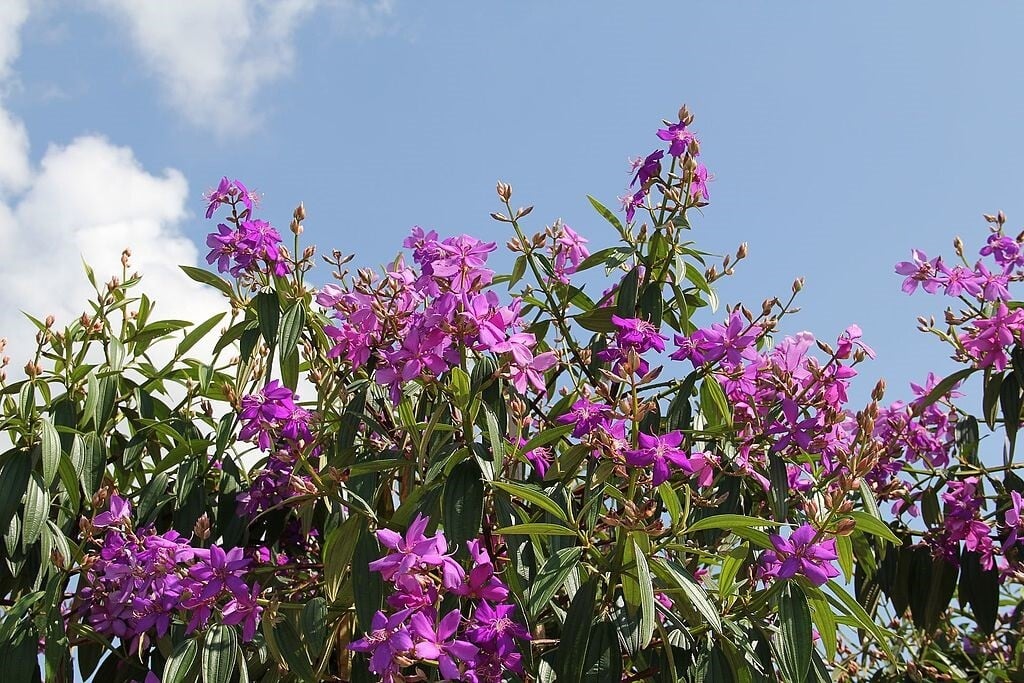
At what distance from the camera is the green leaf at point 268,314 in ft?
7.25

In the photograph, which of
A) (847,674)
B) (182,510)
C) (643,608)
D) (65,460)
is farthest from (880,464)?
(65,460)

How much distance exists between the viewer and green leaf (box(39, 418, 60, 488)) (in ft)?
6.91

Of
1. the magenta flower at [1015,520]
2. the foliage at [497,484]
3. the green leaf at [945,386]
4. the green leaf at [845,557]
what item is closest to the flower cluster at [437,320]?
the foliage at [497,484]

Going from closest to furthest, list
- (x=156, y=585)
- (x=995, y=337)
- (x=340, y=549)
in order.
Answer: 1. (x=340, y=549)
2. (x=156, y=585)
3. (x=995, y=337)

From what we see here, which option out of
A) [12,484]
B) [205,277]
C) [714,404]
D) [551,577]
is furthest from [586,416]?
[12,484]

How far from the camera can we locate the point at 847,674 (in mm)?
2635

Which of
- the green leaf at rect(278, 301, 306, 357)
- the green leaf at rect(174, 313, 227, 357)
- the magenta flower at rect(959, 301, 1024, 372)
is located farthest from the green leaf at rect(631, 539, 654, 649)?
the green leaf at rect(174, 313, 227, 357)

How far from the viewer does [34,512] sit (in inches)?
84.7

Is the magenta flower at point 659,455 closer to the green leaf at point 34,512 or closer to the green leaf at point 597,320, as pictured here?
the green leaf at point 597,320

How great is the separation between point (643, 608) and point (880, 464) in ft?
3.67

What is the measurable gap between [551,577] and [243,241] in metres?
1.07

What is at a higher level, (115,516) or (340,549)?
(115,516)

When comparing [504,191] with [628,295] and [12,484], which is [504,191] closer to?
[628,295]

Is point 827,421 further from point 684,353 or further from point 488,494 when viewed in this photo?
point 488,494
